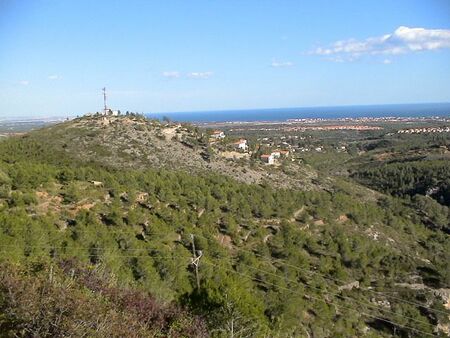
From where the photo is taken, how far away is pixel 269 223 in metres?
30.2

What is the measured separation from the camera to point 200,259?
70.1ft

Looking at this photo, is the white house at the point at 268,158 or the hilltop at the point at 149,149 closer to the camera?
the hilltop at the point at 149,149

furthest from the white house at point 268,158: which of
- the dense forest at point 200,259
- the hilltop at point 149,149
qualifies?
the dense forest at point 200,259

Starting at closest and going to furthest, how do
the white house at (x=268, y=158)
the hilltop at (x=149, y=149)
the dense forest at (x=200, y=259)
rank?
the dense forest at (x=200, y=259) → the hilltop at (x=149, y=149) → the white house at (x=268, y=158)

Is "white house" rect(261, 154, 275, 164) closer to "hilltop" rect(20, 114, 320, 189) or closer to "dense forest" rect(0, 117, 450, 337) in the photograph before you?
"hilltop" rect(20, 114, 320, 189)

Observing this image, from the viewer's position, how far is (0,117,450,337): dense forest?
9.30 m

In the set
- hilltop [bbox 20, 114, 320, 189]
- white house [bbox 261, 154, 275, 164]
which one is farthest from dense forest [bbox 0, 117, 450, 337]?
white house [bbox 261, 154, 275, 164]

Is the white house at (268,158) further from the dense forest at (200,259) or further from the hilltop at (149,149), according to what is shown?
the dense forest at (200,259)

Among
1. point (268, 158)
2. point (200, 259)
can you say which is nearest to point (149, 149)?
point (268, 158)

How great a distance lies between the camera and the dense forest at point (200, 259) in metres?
9.30

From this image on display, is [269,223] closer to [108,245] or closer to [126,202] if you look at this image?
[126,202]

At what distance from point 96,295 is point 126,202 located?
56.0 ft

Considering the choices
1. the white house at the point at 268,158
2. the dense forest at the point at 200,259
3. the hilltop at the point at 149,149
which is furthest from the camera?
the white house at the point at 268,158

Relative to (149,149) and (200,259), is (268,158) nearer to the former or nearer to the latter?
(149,149)
